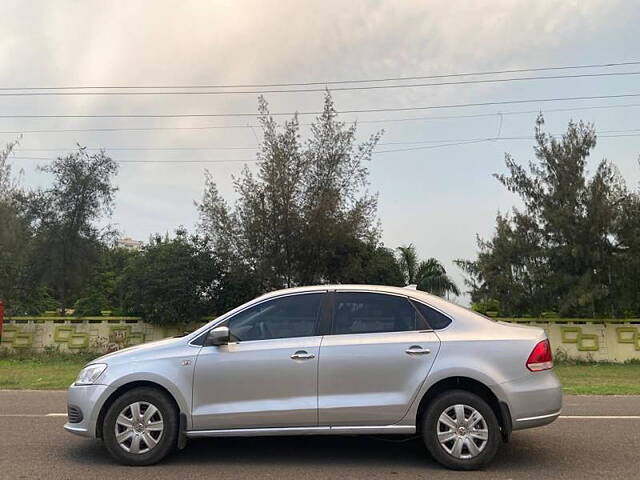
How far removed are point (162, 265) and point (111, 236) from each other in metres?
4.63

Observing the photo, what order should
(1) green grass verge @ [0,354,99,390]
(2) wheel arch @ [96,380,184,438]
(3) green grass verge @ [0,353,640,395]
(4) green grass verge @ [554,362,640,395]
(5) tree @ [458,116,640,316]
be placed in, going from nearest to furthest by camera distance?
(2) wheel arch @ [96,380,184,438]
(4) green grass verge @ [554,362,640,395]
(3) green grass verge @ [0,353,640,395]
(1) green grass verge @ [0,354,99,390]
(5) tree @ [458,116,640,316]

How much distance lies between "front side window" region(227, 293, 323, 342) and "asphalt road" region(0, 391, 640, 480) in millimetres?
1245

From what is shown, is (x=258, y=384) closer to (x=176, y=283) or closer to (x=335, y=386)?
(x=335, y=386)

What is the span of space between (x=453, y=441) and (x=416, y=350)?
894 mm

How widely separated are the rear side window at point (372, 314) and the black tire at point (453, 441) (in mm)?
730

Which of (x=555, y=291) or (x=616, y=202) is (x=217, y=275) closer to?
(x=555, y=291)

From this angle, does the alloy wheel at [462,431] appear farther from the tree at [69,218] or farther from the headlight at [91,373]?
the tree at [69,218]

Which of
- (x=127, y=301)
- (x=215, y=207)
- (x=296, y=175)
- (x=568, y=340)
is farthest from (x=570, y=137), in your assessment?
(x=127, y=301)

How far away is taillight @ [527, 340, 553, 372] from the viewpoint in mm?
5453

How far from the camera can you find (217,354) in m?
5.64

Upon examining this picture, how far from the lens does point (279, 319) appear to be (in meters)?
5.86

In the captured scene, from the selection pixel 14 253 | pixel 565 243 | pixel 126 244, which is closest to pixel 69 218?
pixel 14 253

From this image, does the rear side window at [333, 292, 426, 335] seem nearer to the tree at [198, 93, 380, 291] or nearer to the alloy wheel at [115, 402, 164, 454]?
the alloy wheel at [115, 402, 164, 454]

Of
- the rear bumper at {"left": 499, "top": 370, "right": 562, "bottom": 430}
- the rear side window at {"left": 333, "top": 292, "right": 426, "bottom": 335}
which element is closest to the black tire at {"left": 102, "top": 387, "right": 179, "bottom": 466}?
the rear side window at {"left": 333, "top": 292, "right": 426, "bottom": 335}
